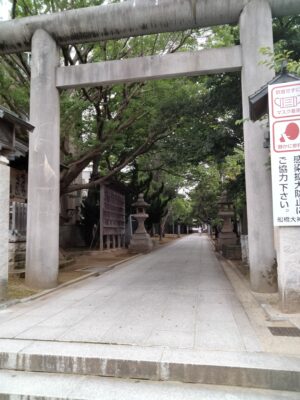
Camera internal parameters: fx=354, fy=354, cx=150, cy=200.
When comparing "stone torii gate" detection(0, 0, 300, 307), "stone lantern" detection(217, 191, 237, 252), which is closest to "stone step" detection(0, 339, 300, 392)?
"stone torii gate" detection(0, 0, 300, 307)

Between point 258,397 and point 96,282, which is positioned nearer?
point 258,397

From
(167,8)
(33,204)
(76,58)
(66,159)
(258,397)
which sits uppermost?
(76,58)

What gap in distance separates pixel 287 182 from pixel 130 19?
223 inches

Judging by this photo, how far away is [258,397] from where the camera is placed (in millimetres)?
3764

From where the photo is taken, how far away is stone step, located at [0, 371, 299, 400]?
3.80m

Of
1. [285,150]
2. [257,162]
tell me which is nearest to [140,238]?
[257,162]

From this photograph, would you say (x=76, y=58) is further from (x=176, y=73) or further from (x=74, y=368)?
(x=74, y=368)

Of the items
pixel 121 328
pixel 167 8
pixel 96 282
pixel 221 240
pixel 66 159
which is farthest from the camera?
pixel 221 240

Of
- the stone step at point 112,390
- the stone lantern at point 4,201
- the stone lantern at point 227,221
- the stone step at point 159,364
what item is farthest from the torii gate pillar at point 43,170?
the stone lantern at point 227,221

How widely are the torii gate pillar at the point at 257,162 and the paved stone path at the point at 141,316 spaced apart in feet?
3.21

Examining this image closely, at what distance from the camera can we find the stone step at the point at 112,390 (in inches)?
150

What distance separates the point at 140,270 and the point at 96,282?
290 centimetres

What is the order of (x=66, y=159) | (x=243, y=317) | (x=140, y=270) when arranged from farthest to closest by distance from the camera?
(x=66, y=159) → (x=140, y=270) → (x=243, y=317)

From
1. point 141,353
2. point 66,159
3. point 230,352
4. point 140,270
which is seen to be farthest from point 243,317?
point 66,159
